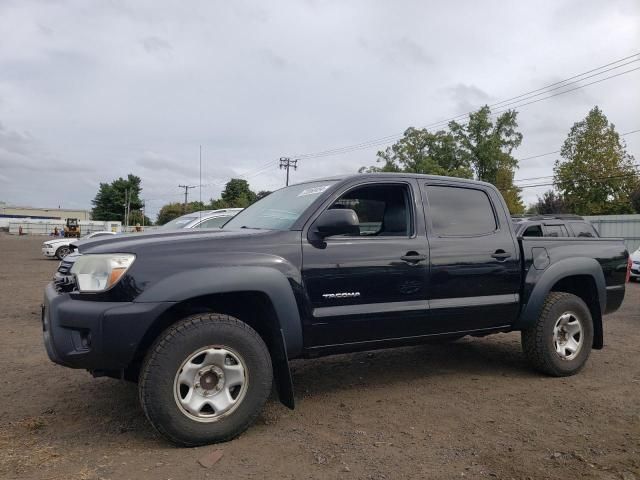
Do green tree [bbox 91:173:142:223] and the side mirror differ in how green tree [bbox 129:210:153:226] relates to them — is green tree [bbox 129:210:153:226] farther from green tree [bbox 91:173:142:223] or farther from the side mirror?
the side mirror

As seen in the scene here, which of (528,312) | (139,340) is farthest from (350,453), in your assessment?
(528,312)

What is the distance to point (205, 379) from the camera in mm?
3320

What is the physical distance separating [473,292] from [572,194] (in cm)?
4025

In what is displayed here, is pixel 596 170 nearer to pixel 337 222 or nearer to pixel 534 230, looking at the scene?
pixel 534 230

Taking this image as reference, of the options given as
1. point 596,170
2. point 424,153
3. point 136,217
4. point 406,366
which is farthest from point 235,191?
point 406,366

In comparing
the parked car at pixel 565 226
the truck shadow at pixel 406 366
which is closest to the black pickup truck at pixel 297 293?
the truck shadow at pixel 406 366

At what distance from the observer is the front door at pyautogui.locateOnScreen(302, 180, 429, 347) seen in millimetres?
3688

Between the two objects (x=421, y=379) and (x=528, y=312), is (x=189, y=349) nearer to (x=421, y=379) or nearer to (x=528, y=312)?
(x=421, y=379)

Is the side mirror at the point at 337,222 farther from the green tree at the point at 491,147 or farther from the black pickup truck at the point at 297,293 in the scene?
the green tree at the point at 491,147

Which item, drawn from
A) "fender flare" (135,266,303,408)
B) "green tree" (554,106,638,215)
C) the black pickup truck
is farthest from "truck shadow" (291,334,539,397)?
"green tree" (554,106,638,215)

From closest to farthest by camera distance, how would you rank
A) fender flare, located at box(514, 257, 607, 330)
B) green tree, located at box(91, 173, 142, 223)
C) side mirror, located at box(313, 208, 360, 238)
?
side mirror, located at box(313, 208, 360, 238), fender flare, located at box(514, 257, 607, 330), green tree, located at box(91, 173, 142, 223)

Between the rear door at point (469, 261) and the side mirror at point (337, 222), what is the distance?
90 cm

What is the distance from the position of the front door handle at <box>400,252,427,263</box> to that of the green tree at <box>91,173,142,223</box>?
108 m

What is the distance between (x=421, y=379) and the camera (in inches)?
191
